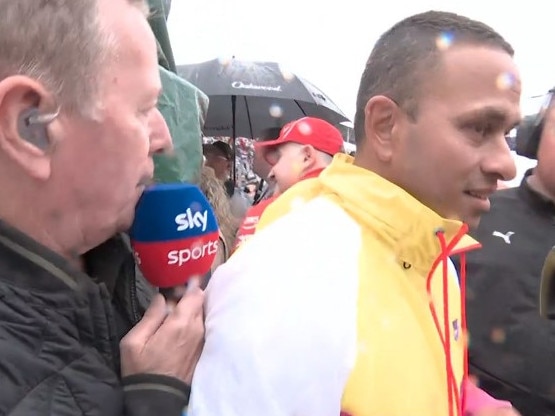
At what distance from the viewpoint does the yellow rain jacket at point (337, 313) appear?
3.30 ft

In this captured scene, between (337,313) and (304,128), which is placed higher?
(337,313)

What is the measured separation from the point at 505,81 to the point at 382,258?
0.43 meters

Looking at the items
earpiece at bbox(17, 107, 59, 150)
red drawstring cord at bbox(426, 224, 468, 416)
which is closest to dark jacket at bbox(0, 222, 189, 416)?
earpiece at bbox(17, 107, 59, 150)

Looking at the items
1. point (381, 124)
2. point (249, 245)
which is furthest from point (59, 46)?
point (381, 124)

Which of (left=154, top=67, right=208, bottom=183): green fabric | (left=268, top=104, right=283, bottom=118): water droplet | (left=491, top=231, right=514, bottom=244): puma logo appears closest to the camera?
(left=154, top=67, right=208, bottom=183): green fabric

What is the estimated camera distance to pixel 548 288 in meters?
1.47

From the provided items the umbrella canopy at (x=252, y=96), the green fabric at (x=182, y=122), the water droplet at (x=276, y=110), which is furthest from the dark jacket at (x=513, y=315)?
the water droplet at (x=276, y=110)

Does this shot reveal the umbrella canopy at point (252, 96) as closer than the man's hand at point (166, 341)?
No

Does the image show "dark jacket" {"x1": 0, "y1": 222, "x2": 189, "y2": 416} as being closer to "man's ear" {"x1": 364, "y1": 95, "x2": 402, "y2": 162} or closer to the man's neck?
"man's ear" {"x1": 364, "y1": 95, "x2": 402, "y2": 162}

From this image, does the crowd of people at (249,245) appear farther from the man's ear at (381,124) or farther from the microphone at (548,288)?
the microphone at (548,288)

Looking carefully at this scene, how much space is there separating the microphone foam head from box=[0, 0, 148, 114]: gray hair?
223 mm

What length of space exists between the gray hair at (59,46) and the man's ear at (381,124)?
594 millimetres

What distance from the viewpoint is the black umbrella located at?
632 cm

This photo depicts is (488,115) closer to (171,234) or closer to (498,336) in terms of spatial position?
(171,234)
